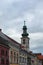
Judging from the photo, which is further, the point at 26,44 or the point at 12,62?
the point at 26,44

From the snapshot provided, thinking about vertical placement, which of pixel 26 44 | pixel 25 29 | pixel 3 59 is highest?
pixel 25 29

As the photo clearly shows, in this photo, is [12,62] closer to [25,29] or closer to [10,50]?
[10,50]

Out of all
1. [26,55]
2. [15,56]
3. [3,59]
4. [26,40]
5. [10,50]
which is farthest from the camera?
[26,40]

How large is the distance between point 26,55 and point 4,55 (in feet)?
86.6

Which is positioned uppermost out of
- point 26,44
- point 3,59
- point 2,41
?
point 26,44

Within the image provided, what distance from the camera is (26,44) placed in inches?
4688

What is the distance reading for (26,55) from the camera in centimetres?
7812

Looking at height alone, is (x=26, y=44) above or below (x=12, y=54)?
above

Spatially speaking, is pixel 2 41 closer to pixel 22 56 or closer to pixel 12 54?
pixel 12 54

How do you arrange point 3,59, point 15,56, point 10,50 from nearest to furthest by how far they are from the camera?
point 3,59
point 10,50
point 15,56

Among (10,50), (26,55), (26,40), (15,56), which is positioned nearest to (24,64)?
(26,55)

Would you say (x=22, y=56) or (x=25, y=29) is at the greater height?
(x=25, y=29)

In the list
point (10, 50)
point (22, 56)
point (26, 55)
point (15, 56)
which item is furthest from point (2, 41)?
point (26, 55)

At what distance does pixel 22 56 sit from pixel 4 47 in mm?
18905
